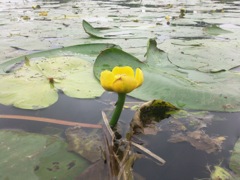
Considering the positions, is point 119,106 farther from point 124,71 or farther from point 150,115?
point 150,115

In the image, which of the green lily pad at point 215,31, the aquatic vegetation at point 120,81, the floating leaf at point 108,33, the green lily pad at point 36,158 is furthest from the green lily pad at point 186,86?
the green lily pad at point 215,31

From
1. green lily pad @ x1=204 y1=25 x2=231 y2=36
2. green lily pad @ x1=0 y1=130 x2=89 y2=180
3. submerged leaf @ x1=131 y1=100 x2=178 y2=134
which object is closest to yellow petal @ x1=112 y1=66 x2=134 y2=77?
submerged leaf @ x1=131 y1=100 x2=178 y2=134

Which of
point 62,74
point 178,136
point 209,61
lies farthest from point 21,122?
point 209,61

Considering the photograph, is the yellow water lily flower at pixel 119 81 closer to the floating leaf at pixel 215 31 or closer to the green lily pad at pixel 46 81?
the green lily pad at pixel 46 81

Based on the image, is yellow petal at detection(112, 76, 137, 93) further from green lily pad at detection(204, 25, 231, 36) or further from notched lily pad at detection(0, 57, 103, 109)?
green lily pad at detection(204, 25, 231, 36)

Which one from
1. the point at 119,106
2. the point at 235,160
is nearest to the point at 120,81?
A: the point at 119,106

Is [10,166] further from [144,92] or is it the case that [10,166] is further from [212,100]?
[212,100]
